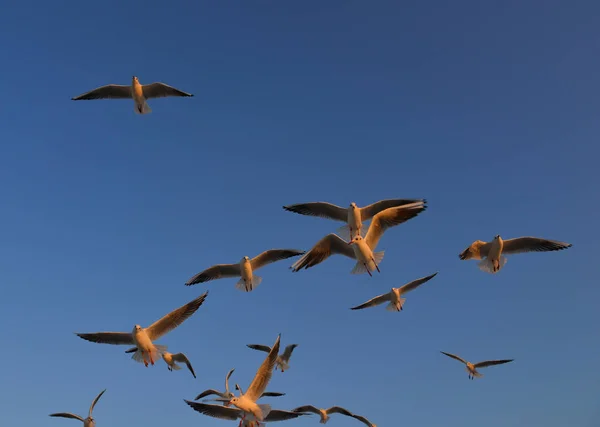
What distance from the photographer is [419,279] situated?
2320 cm

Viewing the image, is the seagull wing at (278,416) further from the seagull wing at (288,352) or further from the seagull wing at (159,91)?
the seagull wing at (288,352)

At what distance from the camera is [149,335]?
19469 mm

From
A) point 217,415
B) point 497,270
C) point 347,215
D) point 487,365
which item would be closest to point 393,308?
point 497,270

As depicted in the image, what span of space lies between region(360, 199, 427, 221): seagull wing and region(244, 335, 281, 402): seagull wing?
5755 mm

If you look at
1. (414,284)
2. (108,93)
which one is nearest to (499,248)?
(414,284)

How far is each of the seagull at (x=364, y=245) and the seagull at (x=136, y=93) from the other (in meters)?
7.80

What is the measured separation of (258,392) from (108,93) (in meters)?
13.3

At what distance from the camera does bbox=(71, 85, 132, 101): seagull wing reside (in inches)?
906

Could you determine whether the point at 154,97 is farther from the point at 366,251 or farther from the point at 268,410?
the point at 268,410

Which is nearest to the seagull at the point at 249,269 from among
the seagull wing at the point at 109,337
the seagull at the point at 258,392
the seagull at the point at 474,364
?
the seagull wing at the point at 109,337

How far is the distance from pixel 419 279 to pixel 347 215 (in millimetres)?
5254

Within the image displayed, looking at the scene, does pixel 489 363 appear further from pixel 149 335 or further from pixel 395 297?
pixel 149 335

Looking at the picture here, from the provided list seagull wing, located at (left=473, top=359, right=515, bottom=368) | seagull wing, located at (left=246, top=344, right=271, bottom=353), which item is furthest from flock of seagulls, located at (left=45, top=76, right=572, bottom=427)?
seagull wing, located at (left=473, top=359, right=515, bottom=368)

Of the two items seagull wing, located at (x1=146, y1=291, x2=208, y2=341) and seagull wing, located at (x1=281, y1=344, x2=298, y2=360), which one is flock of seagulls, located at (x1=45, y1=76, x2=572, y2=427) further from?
seagull wing, located at (x1=281, y1=344, x2=298, y2=360)
